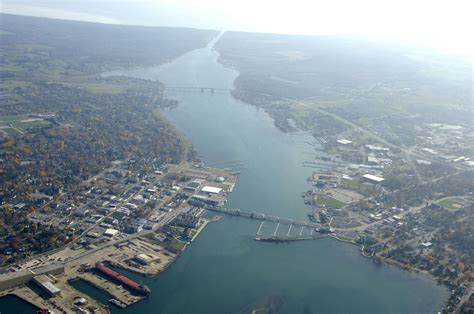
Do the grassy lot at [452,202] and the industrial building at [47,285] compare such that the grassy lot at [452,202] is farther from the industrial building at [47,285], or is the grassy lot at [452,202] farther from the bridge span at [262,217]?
the industrial building at [47,285]

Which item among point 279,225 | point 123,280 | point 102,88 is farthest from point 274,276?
point 102,88

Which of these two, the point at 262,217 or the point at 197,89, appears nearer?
the point at 262,217

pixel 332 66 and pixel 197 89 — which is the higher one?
pixel 332 66

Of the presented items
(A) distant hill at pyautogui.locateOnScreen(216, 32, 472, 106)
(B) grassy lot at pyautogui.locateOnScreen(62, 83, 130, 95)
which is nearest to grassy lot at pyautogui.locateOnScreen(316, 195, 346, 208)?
(A) distant hill at pyautogui.locateOnScreen(216, 32, 472, 106)

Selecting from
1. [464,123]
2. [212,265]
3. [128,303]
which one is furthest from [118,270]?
[464,123]

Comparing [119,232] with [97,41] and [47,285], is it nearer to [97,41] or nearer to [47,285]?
[47,285]

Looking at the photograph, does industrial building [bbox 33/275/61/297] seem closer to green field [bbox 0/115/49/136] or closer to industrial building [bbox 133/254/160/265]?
industrial building [bbox 133/254/160/265]

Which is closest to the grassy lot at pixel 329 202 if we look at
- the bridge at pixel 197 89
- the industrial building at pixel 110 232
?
the industrial building at pixel 110 232

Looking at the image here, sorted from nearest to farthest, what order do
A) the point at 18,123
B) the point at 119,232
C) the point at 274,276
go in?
the point at 274,276 → the point at 119,232 → the point at 18,123
